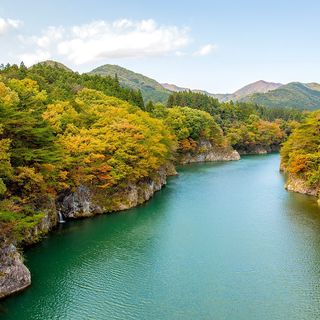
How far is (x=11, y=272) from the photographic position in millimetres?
19812

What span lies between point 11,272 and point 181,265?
9.62 metres

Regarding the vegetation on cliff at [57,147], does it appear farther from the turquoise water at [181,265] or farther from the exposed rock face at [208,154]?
the exposed rock face at [208,154]

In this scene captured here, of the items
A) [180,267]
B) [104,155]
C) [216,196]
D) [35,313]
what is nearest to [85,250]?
[180,267]

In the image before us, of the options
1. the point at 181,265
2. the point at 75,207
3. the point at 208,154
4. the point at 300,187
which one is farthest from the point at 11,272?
the point at 208,154

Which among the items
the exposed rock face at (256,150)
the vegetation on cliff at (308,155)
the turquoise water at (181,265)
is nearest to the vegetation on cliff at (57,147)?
the turquoise water at (181,265)

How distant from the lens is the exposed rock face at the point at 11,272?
19325mm

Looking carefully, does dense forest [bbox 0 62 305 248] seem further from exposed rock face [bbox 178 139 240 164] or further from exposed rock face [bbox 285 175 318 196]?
exposed rock face [bbox 178 139 240 164]

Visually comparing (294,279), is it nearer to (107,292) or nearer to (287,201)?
(107,292)

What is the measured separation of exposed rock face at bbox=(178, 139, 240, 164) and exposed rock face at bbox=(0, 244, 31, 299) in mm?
59098

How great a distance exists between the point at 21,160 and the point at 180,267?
1155 centimetres

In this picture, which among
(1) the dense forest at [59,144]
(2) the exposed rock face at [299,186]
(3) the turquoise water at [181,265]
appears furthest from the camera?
(2) the exposed rock face at [299,186]

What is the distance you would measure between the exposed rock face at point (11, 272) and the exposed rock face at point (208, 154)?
59.1 metres

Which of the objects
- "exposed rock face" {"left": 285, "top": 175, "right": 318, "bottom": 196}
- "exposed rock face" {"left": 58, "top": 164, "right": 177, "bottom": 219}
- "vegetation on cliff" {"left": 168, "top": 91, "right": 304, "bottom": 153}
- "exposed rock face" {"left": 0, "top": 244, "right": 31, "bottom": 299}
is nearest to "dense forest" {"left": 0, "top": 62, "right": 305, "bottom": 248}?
"exposed rock face" {"left": 58, "top": 164, "right": 177, "bottom": 219}

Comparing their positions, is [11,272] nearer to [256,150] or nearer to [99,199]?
[99,199]
